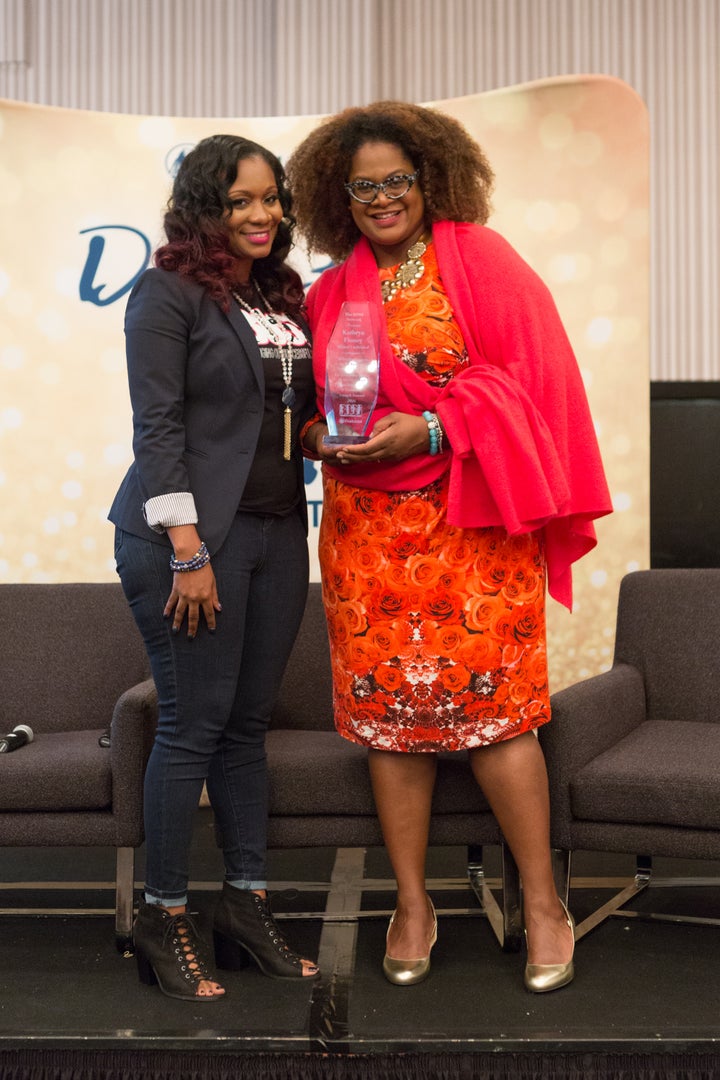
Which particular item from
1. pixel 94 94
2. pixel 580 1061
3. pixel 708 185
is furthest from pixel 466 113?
pixel 580 1061

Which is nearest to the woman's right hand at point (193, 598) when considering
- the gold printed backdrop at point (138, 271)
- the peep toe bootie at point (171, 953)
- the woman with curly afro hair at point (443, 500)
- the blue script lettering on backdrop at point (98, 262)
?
the woman with curly afro hair at point (443, 500)

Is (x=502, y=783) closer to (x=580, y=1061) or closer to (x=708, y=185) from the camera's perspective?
(x=580, y=1061)

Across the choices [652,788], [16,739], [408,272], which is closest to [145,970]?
[16,739]

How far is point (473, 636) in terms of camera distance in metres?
2.09

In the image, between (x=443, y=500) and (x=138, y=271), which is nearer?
(x=443, y=500)

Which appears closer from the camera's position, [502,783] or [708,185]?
[502,783]

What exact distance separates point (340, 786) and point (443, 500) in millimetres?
659

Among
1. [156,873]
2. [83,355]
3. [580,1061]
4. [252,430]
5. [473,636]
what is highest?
[83,355]

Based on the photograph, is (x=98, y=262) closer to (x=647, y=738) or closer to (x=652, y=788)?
(x=647, y=738)

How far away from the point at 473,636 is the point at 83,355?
183 cm

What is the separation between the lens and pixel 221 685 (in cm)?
208

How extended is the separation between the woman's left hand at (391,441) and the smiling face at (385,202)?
0.36 meters

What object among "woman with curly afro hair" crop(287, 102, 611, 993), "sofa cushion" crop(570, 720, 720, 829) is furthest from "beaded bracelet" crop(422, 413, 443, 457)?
"sofa cushion" crop(570, 720, 720, 829)

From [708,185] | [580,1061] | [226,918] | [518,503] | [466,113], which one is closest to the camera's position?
[580,1061]
